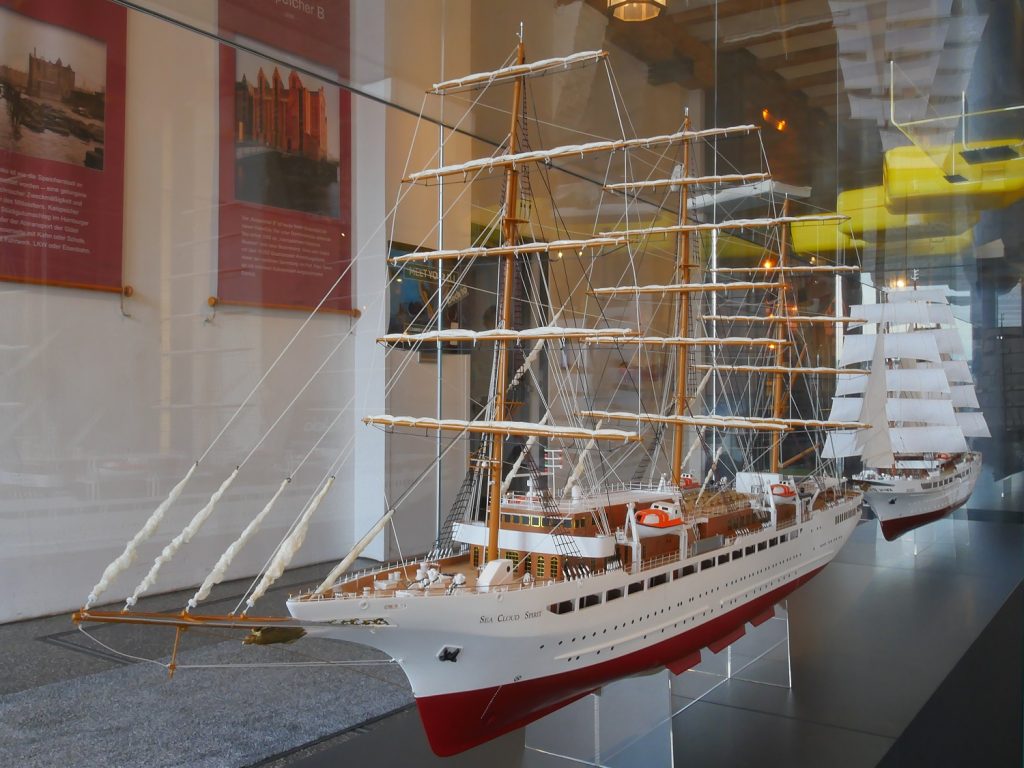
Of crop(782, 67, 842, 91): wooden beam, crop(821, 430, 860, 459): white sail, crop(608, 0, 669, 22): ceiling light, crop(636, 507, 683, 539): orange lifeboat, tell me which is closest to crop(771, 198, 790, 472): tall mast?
crop(821, 430, 860, 459): white sail

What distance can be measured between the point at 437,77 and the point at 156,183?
325 centimetres

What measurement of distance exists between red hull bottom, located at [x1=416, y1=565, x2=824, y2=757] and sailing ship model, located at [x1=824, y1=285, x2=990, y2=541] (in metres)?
3.98

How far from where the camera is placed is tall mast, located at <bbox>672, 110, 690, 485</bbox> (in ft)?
23.5

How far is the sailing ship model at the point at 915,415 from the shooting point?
27.3 ft

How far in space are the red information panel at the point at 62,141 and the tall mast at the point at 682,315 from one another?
4550 mm

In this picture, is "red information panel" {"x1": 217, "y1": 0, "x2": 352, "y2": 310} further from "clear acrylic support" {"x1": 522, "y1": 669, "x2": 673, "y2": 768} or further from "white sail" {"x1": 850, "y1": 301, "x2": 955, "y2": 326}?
"white sail" {"x1": 850, "y1": 301, "x2": 955, "y2": 326}

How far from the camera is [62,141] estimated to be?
5.95 m

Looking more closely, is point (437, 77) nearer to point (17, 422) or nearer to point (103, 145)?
point (103, 145)

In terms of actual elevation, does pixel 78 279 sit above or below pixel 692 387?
above

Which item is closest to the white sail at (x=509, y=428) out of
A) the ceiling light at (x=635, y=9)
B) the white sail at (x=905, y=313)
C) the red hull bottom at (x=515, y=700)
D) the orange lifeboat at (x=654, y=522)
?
the orange lifeboat at (x=654, y=522)

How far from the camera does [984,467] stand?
28.7 ft

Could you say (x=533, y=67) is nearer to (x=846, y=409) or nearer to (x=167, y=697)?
(x=167, y=697)

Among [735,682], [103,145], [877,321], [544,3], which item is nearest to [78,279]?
[103,145]

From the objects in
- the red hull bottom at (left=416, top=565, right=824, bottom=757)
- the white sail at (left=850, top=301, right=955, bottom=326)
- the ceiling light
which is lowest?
the red hull bottom at (left=416, top=565, right=824, bottom=757)
